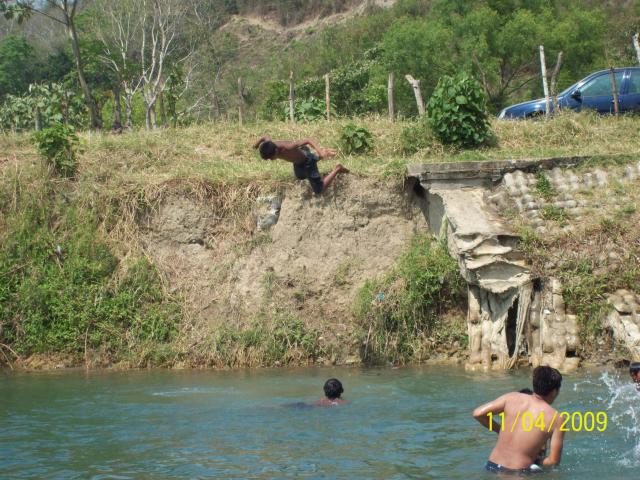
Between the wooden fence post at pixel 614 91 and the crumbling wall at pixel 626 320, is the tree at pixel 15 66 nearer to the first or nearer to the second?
the wooden fence post at pixel 614 91

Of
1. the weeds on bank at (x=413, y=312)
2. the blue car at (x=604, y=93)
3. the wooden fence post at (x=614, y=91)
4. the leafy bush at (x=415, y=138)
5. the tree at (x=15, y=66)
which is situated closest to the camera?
the weeds on bank at (x=413, y=312)

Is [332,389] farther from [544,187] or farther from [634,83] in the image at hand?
[634,83]

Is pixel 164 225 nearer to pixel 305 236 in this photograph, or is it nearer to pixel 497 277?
pixel 305 236

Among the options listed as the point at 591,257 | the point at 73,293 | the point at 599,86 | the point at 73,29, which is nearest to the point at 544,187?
the point at 591,257

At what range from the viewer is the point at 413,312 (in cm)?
1213

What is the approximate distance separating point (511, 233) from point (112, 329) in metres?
6.37

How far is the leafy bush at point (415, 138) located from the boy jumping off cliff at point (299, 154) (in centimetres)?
367

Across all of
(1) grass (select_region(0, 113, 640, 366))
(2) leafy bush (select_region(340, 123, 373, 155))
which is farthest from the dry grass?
(2) leafy bush (select_region(340, 123, 373, 155))

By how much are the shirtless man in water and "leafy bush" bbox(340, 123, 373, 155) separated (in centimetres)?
1008

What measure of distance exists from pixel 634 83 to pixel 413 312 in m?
9.01

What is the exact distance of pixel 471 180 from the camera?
42.5ft

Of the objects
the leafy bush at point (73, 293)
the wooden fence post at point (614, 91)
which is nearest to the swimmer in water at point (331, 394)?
the leafy bush at point (73, 293)

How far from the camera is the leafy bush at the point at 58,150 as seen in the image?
14391 mm

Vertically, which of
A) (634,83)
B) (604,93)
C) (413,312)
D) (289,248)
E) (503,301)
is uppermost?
(634,83)
